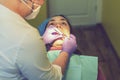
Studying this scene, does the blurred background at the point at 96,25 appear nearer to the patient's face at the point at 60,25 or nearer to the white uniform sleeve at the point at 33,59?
the patient's face at the point at 60,25

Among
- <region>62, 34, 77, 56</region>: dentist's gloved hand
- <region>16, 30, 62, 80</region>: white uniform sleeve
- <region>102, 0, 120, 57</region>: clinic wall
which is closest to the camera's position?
<region>16, 30, 62, 80</region>: white uniform sleeve

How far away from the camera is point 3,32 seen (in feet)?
3.32

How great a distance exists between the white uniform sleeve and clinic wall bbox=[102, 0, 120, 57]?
1.93 m

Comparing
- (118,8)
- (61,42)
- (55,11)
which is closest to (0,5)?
(61,42)

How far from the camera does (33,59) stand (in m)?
1.03

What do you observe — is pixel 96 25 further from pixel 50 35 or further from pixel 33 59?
pixel 33 59

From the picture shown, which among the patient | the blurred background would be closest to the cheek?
the patient

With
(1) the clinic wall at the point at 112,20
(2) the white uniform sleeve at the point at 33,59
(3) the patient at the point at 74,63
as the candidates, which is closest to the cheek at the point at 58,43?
(3) the patient at the point at 74,63

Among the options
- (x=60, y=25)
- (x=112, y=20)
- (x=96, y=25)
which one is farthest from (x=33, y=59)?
(x=96, y=25)

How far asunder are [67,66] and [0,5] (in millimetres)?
523

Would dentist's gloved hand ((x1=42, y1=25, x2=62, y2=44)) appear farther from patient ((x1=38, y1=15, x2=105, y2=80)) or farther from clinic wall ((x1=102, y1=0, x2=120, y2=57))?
clinic wall ((x1=102, y1=0, x2=120, y2=57))

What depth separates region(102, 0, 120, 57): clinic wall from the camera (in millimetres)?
2908

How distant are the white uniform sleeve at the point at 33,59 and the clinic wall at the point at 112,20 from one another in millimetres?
1929

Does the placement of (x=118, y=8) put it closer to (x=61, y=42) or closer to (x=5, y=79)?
(x=61, y=42)
